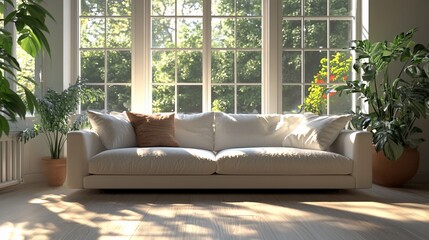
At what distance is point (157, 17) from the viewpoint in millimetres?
5371

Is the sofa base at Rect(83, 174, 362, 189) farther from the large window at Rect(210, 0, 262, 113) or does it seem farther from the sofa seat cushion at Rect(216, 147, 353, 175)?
the large window at Rect(210, 0, 262, 113)

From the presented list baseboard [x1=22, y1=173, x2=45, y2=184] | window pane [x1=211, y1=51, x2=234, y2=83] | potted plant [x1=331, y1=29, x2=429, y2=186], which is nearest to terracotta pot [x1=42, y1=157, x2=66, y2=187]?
baseboard [x1=22, y1=173, x2=45, y2=184]

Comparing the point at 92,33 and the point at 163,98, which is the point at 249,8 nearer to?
the point at 163,98

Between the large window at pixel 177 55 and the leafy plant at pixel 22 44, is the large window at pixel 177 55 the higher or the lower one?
the higher one

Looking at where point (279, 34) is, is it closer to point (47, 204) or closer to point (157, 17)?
point (157, 17)

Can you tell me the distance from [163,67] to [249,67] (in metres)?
1.06

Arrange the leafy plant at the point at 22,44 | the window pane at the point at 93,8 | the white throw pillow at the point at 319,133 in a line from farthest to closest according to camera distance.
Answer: the window pane at the point at 93,8 → the white throw pillow at the point at 319,133 → the leafy plant at the point at 22,44

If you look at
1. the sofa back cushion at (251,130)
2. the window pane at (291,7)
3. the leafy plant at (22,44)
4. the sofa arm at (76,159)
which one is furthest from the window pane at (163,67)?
the leafy plant at (22,44)

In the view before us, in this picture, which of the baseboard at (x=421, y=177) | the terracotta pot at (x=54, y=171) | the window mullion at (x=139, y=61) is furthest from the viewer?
the window mullion at (x=139, y=61)

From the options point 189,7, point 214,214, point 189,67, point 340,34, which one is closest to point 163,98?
point 189,67

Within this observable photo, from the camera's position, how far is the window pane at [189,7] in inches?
211

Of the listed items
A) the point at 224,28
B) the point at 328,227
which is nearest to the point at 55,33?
the point at 224,28

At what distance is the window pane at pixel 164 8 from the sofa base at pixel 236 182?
2296mm

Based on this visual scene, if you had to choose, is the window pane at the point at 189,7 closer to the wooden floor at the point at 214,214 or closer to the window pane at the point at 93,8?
the window pane at the point at 93,8
